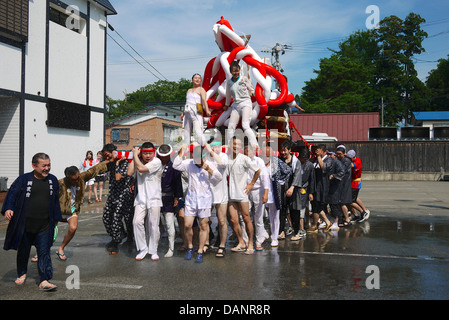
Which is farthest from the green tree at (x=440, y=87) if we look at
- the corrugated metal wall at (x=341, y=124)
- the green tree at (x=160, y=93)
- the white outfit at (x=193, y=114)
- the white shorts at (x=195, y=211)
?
the white shorts at (x=195, y=211)

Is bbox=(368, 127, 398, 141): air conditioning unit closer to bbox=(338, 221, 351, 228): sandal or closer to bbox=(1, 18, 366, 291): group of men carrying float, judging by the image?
bbox=(338, 221, 351, 228): sandal

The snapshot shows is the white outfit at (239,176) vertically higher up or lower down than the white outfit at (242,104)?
lower down

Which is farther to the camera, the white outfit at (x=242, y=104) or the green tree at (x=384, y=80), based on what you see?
the green tree at (x=384, y=80)

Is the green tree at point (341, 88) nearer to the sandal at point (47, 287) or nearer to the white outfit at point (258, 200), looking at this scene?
the white outfit at point (258, 200)

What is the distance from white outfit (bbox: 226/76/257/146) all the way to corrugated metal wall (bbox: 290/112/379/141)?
75.6 ft

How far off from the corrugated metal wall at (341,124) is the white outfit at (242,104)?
2305 centimetres

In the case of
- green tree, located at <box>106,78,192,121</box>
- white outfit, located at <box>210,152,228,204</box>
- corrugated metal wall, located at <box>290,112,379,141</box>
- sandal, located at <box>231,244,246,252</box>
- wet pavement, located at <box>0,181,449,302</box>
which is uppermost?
green tree, located at <box>106,78,192,121</box>

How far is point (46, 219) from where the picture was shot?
5.11 m

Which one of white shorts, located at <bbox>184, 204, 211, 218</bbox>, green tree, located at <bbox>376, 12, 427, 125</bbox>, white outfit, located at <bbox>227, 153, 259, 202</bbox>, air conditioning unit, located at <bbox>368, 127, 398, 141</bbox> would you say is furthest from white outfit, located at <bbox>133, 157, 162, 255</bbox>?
green tree, located at <bbox>376, 12, 427, 125</bbox>

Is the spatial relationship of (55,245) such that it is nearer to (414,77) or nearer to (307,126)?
(307,126)

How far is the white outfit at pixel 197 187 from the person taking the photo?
6426mm

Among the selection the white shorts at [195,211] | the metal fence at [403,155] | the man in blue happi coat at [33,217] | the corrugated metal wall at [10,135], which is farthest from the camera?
the metal fence at [403,155]

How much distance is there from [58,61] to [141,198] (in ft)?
40.1

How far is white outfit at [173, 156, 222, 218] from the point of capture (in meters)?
6.43
